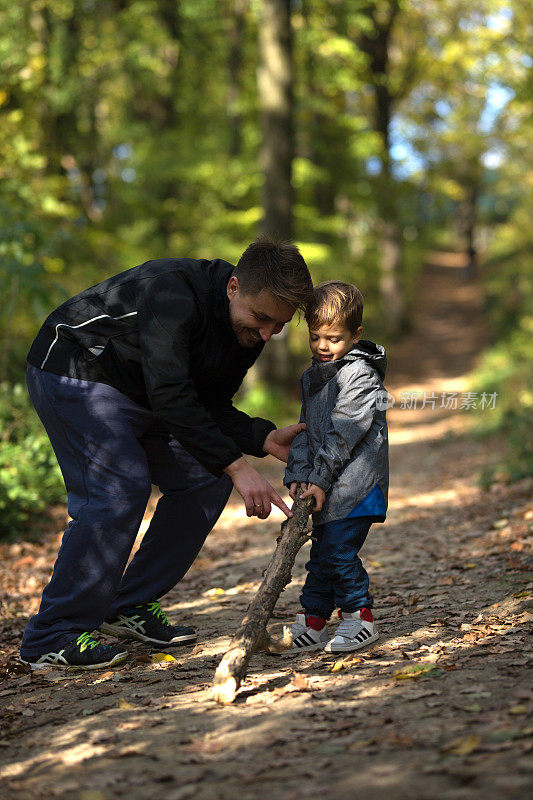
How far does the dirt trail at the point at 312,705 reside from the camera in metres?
2.54

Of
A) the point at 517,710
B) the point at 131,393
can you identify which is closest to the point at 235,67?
the point at 131,393

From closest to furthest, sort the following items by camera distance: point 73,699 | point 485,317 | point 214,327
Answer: point 73,699, point 214,327, point 485,317

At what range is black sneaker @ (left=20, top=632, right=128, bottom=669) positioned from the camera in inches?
155

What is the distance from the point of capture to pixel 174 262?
3.92 m

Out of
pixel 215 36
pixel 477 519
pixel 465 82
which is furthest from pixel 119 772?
pixel 465 82

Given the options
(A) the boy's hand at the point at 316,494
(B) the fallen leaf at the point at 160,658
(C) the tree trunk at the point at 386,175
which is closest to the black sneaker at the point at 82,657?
(B) the fallen leaf at the point at 160,658

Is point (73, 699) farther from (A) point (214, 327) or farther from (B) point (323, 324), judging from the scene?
(B) point (323, 324)

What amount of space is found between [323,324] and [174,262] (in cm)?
78

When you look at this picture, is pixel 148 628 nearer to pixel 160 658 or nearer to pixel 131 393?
pixel 160 658

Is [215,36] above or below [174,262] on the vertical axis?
above

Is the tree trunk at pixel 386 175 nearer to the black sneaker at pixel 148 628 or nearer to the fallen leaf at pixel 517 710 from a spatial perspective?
the black sneaker at pixel 148 628

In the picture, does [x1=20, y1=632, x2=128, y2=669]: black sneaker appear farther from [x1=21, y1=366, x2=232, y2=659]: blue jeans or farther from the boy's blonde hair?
the boy's blonde hair

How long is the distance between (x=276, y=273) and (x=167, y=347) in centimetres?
59

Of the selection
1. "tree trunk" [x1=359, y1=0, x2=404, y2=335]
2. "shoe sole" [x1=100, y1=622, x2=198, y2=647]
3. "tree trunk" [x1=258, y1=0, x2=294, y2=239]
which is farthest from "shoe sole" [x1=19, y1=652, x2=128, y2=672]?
"tree trunk" [x1=359, y1=0, x2=404, y2=335]
